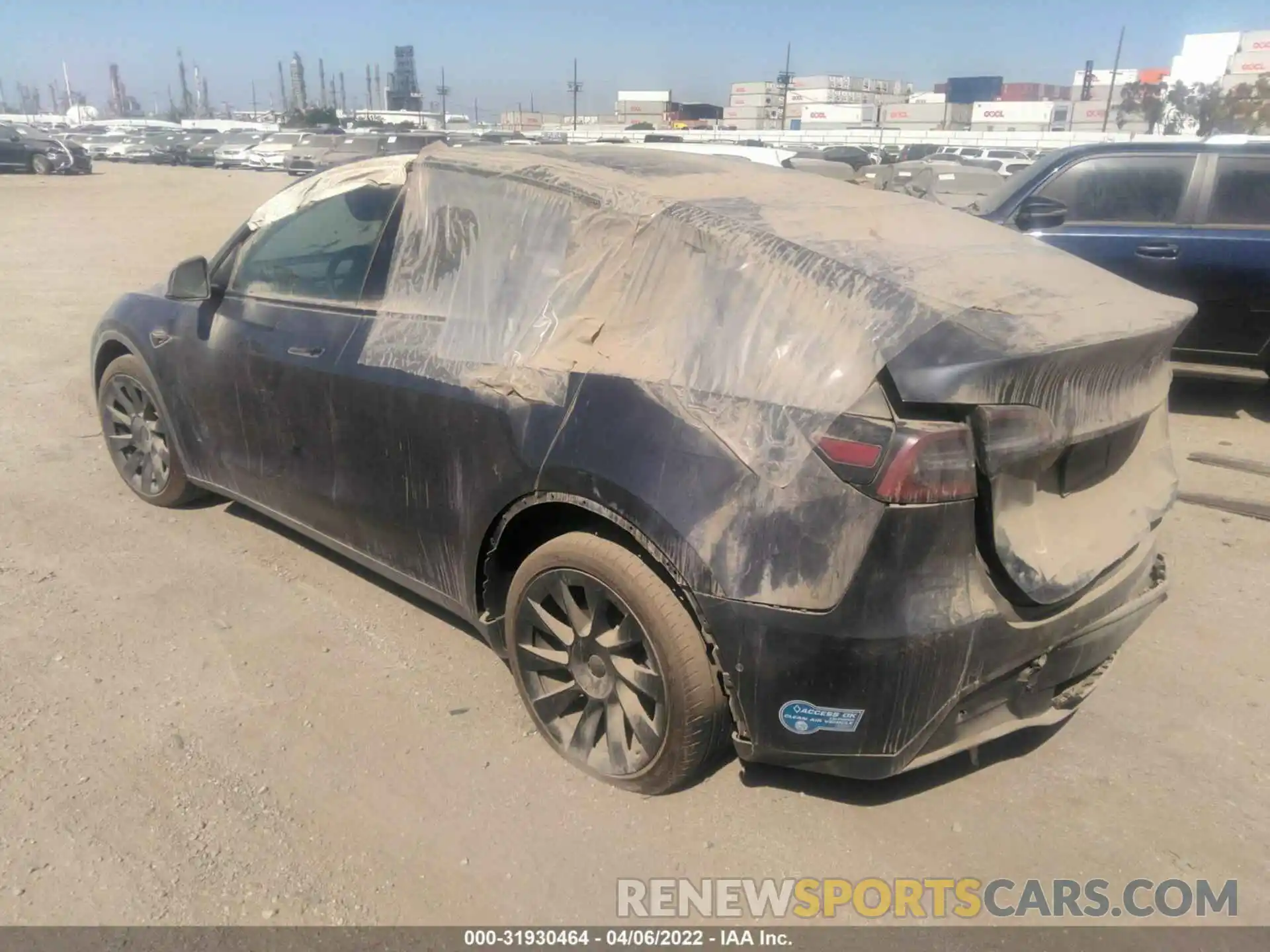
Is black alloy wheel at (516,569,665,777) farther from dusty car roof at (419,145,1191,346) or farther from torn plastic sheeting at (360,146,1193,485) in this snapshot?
dusty car roof at (419,145,1191,346)

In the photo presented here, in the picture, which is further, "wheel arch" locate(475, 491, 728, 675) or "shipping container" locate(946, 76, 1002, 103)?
"shipping container" locate(946, 76, 1002, 103)

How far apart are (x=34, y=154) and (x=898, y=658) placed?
37.3 meters

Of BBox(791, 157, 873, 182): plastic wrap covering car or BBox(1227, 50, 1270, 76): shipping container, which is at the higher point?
BBox(1227, 50, 1270, 76): shipping container

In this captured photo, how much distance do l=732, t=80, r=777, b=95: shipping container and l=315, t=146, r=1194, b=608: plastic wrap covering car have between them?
106331mm

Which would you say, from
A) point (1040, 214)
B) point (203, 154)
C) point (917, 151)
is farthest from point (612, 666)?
point (203, 154)

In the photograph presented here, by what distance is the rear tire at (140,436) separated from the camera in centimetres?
451

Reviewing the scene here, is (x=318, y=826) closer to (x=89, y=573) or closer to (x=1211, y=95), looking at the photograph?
(x=89, y=573)

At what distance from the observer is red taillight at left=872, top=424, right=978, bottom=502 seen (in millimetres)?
2148

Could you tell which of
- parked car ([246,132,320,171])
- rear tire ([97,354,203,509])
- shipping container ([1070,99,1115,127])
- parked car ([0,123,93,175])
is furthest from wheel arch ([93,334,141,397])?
shipping container ([1070,99,1115,127])

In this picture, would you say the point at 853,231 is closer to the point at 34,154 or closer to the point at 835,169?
the point at 835,169

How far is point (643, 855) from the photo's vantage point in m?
2.56

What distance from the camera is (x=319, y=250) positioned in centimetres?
374

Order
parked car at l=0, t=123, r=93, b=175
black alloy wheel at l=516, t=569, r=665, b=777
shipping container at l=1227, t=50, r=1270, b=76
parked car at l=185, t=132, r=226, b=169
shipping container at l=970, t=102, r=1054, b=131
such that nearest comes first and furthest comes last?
black alloy wheel at l=516, t=569, r=665, b=777 < parked car at l=0, t=123, r=93, b=175 < parked car at l=185, t=132, r=226, b=169 < shipping container at l=1227, t=50, r=1270, b=76 < shipping container at l=970, t=102, r=1054, b=131

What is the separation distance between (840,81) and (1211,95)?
55.3m
